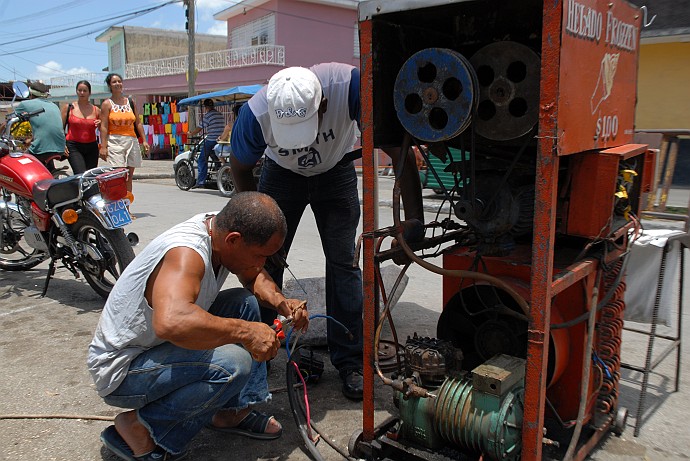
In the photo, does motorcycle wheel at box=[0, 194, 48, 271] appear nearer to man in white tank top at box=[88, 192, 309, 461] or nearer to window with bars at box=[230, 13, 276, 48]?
man in white tank top at box=[88, 192, 309, 461]

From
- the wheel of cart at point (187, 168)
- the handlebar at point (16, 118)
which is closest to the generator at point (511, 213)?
the handlebar at point (16, 118)

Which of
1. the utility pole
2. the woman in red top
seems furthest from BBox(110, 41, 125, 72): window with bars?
the woman in red top

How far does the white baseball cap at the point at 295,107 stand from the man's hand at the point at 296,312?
0.76 metres

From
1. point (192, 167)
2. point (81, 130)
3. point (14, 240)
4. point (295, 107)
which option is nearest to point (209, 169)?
point (192, 167)

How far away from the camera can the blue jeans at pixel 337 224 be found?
3.21 metres

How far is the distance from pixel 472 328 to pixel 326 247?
99cm

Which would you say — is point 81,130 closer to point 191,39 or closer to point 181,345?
point 181,345

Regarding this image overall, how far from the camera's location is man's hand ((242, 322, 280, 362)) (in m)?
2.27

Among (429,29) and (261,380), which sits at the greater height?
(429,29)

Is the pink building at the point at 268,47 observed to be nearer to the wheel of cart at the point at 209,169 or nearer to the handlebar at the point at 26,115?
the wheel of cart at the point at 209,169

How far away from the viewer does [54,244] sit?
4691mm

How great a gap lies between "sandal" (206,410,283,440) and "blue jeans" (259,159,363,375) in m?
0.63

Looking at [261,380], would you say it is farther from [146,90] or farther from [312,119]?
[146,90]

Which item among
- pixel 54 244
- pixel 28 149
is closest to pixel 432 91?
pixel 54 244
